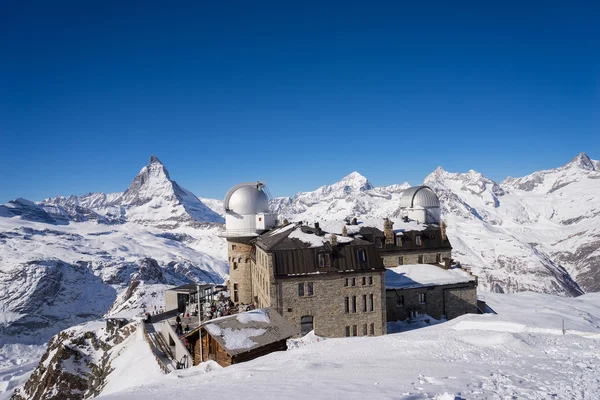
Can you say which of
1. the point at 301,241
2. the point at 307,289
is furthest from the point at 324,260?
the point at 307,289

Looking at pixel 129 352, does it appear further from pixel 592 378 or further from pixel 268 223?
pixel 592 378

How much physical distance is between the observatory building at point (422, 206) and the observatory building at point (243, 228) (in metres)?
25.7

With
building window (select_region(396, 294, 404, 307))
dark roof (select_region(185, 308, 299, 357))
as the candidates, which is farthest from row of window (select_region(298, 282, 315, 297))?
building window (select_region(396, 294, 404, 307))

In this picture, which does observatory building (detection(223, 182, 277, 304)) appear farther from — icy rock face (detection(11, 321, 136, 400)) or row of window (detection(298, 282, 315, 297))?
icy rock face (detection(11, 321, 136, 400))

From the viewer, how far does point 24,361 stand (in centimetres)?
19025

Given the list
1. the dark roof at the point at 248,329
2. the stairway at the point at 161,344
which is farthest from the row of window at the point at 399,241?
the stairway at the point at 161,344

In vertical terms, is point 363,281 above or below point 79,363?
above

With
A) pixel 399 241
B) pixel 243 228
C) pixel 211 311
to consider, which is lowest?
pixel 211 311

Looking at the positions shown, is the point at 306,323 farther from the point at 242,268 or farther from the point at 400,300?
the point at 242,268

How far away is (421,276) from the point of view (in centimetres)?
5175

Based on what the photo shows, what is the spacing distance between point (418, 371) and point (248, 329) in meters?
13.1

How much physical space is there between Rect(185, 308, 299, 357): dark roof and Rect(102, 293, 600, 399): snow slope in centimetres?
195

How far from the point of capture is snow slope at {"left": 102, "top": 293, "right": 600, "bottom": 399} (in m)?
15.7

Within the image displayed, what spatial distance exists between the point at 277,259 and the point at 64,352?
39.2m
